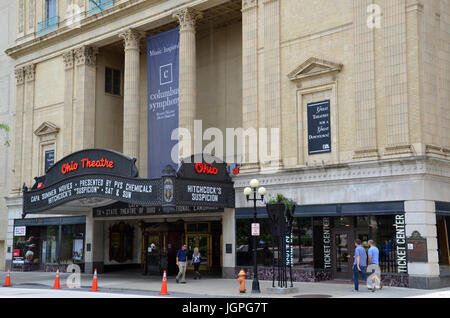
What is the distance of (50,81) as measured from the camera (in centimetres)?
4284

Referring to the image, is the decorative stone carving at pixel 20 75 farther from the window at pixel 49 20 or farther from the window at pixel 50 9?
the window at pixel 50 9

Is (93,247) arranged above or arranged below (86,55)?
below

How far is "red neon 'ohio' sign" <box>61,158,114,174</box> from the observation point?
96.8 feet

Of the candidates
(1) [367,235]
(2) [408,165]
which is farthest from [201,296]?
(2) [408,165]

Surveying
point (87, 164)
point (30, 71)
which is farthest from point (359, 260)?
point (30, 71)

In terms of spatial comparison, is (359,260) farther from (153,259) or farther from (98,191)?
(153,259)

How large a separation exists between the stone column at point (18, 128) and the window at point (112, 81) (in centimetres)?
776

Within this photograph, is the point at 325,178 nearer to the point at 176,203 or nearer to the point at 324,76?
the point at 324,76

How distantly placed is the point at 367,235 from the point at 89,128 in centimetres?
2223

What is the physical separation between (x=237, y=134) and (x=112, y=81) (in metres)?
13.0

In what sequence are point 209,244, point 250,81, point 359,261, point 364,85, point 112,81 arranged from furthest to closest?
point 112,81, point 209,244, point 250,81, point 364,85, point 359,261

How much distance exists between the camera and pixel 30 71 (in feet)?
145

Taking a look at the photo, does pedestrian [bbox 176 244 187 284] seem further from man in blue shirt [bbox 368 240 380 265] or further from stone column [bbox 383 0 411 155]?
stone column [bbox 383 0 411 155]

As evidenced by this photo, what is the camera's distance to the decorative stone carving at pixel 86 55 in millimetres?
40125
